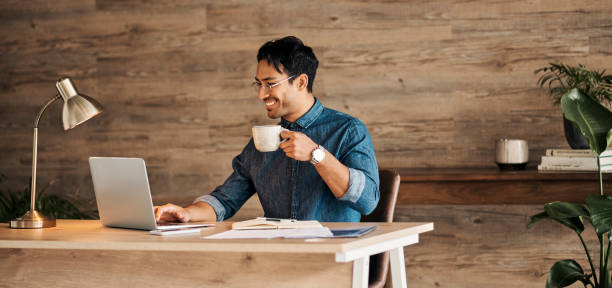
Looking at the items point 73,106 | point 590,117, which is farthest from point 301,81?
point 590,117

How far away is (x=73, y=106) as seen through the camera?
1927 mm

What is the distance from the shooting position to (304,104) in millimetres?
2246

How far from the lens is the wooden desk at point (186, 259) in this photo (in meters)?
1.45

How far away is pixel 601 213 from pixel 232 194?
4.11 feet

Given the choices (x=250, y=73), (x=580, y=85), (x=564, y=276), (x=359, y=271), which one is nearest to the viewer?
(x=359, y=271)

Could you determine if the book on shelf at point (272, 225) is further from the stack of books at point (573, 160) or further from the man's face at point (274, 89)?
the stack of books at point (573, 160)

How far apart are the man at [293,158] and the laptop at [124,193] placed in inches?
11.1

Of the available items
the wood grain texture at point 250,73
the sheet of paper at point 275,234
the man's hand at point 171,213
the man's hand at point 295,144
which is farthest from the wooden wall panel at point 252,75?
the sheet of paper at point 275,234

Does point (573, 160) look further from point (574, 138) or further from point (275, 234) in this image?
point (275, 234)

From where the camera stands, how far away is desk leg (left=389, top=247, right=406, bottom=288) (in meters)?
1.76

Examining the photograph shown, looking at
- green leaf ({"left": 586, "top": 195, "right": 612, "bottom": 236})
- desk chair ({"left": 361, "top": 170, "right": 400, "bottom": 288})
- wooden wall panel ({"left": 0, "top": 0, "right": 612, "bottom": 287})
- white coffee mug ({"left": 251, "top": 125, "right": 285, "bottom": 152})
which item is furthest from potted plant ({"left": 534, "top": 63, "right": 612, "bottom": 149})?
white coffee mug ({"left": 251, "top": 125, "right": 285, "bottom": 152})

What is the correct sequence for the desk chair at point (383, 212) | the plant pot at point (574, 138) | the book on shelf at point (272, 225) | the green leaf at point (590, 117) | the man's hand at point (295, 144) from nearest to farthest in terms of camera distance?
1. the book on shelf at point (272, 225)
2. the man's hand at point (295, 144)
3. the desk chair at point (383, 212)
4. the green leaf at point (590, 117)
5. the plant pot at point (574, 138)

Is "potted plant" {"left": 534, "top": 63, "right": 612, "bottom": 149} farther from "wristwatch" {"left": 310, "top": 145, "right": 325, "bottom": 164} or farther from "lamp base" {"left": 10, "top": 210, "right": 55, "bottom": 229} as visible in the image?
"lamp base" {"left": 10, "top": 210, "right": 55, "bottom": 229}

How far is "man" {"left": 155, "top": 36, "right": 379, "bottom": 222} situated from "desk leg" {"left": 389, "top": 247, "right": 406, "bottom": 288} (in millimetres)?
325
